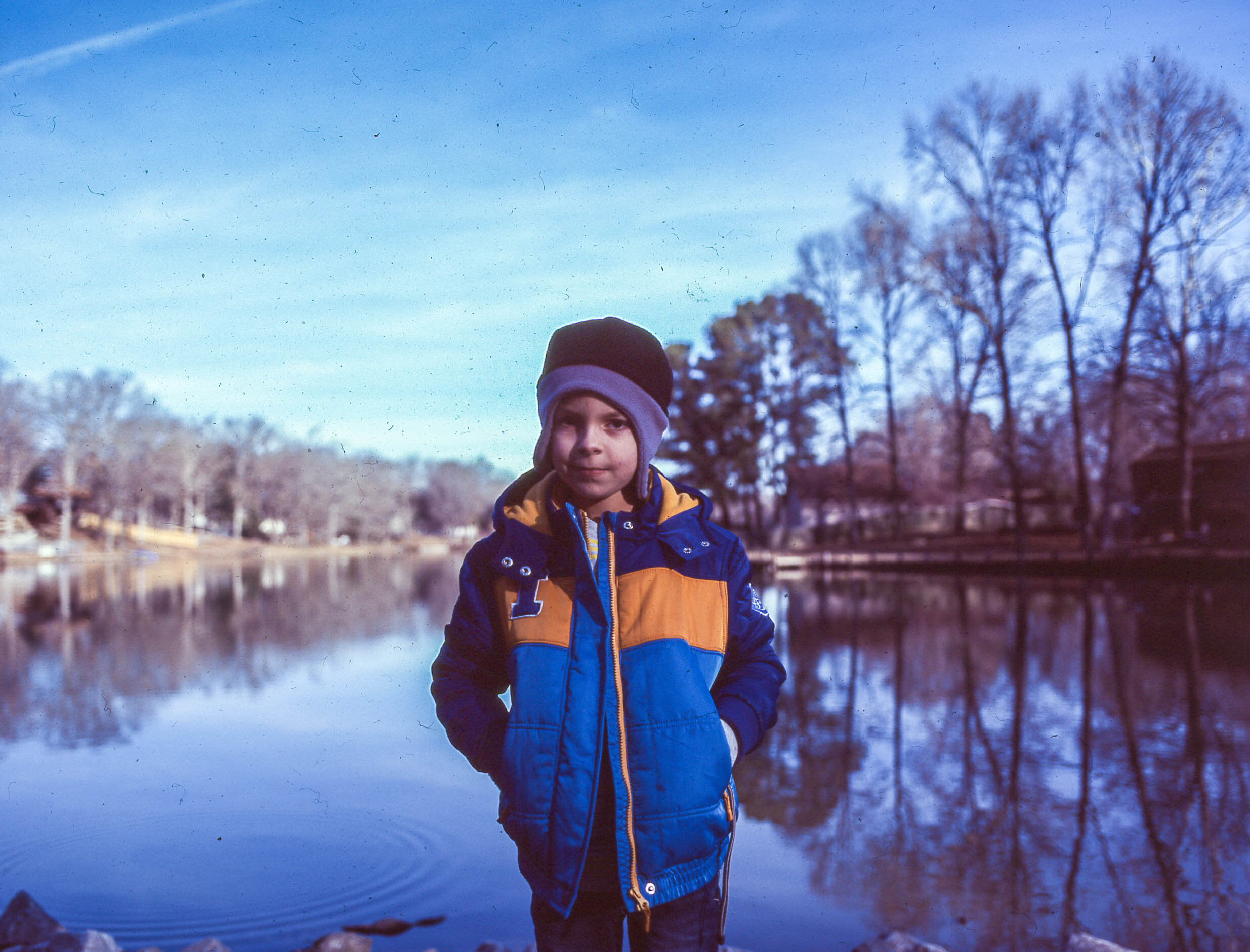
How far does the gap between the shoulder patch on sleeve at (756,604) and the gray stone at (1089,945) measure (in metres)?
2.23

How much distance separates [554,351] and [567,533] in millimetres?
331

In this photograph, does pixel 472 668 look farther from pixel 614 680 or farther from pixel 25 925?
pixel 25 925

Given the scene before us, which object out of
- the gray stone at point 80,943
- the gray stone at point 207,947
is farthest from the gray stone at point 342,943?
the gray stone at point 80,943

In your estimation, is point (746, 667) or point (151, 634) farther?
Answer: point (151, 634)

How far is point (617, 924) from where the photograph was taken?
1.65 metres

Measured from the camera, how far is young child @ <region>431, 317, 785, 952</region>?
5.10 feet

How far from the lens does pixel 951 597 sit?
16953 millimetres

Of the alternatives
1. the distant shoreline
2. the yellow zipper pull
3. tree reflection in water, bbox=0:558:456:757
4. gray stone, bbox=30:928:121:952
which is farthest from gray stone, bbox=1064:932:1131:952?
the distant shoreline

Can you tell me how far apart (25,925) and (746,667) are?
311cm

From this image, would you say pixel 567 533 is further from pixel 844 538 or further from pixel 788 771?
pixel 844 538

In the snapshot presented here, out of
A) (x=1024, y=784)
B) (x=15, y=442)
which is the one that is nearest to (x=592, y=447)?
(x=1024, y=784)

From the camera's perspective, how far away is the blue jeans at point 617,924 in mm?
1596

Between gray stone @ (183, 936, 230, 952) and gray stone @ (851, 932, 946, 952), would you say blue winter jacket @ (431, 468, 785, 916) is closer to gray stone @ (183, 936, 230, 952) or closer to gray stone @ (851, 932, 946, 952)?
gray stone @ (851, 932, 946, 952)

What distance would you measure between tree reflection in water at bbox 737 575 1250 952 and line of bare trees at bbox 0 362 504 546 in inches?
387
